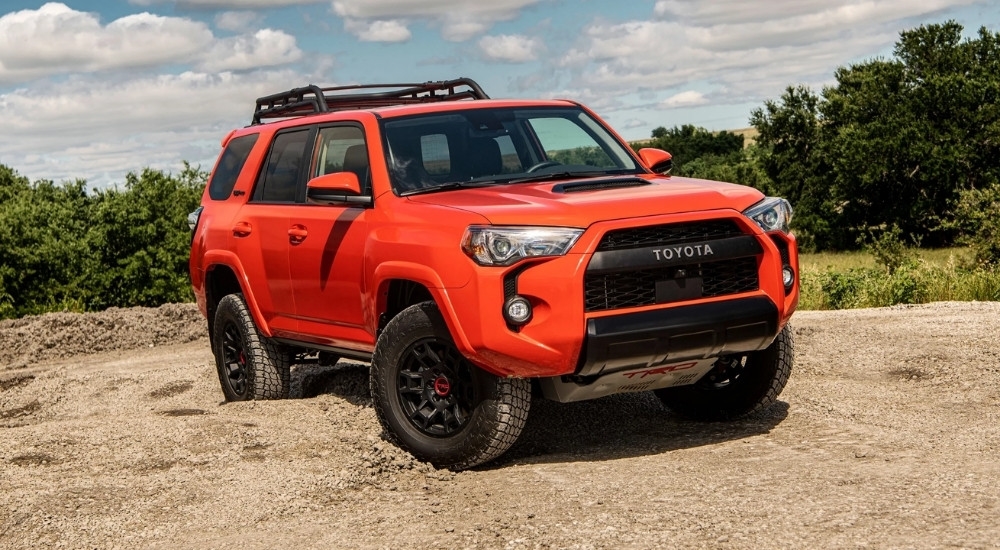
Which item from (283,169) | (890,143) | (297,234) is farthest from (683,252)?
(890,143)

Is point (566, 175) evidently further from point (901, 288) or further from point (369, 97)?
point (901, 288)

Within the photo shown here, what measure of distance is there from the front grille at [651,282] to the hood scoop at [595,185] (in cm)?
70

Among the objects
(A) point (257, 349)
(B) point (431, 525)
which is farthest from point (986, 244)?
(B) point (431, 525)

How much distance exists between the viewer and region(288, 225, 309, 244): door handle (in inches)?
302

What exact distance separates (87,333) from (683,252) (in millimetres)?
11197

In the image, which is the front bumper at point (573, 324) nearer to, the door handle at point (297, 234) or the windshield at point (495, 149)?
the windshield at point (495, 149)

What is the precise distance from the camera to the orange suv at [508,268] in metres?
5.82

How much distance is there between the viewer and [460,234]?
598cm

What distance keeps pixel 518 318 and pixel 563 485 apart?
0.89 metres

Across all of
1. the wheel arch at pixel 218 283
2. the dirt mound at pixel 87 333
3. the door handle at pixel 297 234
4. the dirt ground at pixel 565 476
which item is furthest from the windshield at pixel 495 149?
the dirt mound at pixel 87 333

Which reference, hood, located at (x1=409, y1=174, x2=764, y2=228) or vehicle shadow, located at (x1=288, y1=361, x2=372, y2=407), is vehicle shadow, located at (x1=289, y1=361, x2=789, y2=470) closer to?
vehicle shadow, located at (x1=288, y1=361, x2=372, y2=407)

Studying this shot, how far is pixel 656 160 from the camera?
757 cm

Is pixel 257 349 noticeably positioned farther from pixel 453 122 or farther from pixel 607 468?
pixel 607 468

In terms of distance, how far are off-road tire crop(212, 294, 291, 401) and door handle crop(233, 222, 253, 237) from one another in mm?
570
